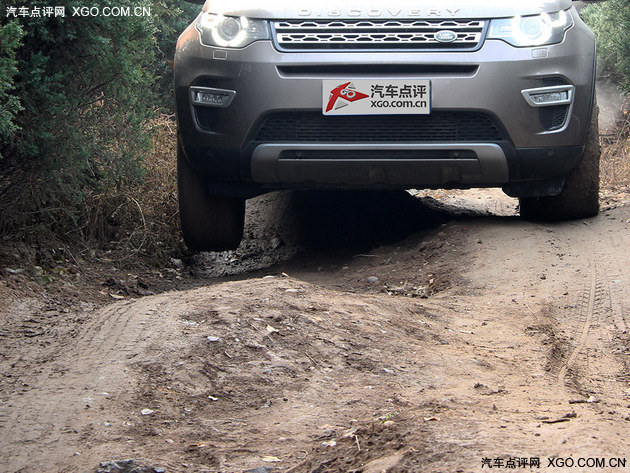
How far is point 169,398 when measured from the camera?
3057 millimetres

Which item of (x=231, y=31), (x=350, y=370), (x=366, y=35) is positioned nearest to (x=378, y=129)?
(x=366, y=35)

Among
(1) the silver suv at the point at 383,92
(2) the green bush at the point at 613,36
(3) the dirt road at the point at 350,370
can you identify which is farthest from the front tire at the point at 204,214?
(2) the green bush at the point at 613,36

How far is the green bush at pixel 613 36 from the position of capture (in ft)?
31.7

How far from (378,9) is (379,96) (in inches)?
20.3

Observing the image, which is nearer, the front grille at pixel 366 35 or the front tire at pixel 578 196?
the front grille at pixel 366 35

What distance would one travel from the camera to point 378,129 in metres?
5.10

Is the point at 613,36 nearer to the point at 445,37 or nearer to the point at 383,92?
the point at 445,37

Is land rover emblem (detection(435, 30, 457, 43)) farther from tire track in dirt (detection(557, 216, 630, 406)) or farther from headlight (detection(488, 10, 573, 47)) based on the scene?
tire track in dirt (detection(557, 216, 630, 406))

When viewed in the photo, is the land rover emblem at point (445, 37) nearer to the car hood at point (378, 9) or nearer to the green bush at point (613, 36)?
the car hood at point (378, 9)

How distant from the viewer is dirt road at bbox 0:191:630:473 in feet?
8.36

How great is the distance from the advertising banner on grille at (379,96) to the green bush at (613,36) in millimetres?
5424

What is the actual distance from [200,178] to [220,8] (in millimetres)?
1026

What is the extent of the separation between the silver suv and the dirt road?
64cm

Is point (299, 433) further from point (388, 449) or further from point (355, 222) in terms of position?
point (355, 222)
